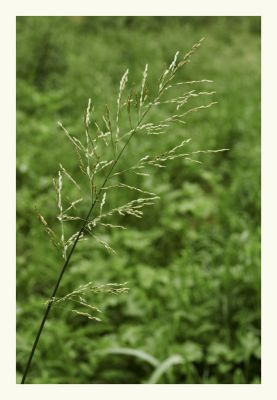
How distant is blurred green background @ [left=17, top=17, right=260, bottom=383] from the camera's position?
2.65 metres

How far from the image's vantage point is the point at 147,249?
3.46 m

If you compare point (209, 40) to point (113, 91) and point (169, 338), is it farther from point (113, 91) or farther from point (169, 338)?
point (169, 338)

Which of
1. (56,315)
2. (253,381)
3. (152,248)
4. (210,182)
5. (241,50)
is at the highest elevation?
(241,50)

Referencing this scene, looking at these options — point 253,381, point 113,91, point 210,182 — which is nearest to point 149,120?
point 113,91

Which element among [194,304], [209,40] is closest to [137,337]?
[194,304]

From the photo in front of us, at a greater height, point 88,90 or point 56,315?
point 88,90

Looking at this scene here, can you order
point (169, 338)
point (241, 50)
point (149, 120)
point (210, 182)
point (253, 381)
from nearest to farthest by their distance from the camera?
point (253, 381) < point (169, 338) < point (210, 182) < point (149, 120) < point (241, 50)

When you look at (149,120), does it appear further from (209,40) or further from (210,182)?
(209,40)

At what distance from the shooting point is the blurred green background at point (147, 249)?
8.70ft

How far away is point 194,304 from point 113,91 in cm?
341

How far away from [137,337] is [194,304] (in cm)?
42

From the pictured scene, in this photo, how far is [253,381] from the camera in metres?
2.45

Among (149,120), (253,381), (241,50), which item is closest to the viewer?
(253,381)

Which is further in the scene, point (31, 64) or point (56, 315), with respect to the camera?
point (31, 64)
